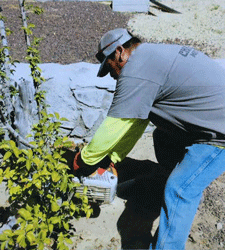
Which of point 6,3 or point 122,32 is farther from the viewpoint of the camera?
point 6,3

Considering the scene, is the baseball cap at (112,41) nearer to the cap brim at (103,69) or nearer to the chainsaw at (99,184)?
the cap brim at (103,69)

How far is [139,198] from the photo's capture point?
3137 millimetres

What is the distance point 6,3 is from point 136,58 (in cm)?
768

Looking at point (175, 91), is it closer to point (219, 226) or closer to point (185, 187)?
point (185, 187)

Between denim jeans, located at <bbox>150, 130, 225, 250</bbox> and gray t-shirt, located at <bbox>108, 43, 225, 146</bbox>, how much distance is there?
111 mm

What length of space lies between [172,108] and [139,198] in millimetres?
1348

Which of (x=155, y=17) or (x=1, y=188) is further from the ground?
(x=155, y=17)

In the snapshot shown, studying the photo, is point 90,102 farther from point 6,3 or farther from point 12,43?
point 6,3

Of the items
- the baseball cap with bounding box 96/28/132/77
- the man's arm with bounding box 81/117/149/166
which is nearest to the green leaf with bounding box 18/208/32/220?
the man's arm with bounding box 81/117/149/166

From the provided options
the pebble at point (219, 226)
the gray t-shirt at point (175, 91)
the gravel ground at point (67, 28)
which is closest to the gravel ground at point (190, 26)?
the gravel ground at point (67, 28)

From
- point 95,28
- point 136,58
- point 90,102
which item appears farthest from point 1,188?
point 95,28

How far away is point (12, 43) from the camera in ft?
19.6

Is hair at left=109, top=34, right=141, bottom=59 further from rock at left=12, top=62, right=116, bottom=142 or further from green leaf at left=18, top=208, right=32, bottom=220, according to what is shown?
rock at left=12, top=62, right=116, bottom=142

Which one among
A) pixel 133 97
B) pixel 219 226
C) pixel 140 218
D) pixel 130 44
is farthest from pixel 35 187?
pixel 219 226
